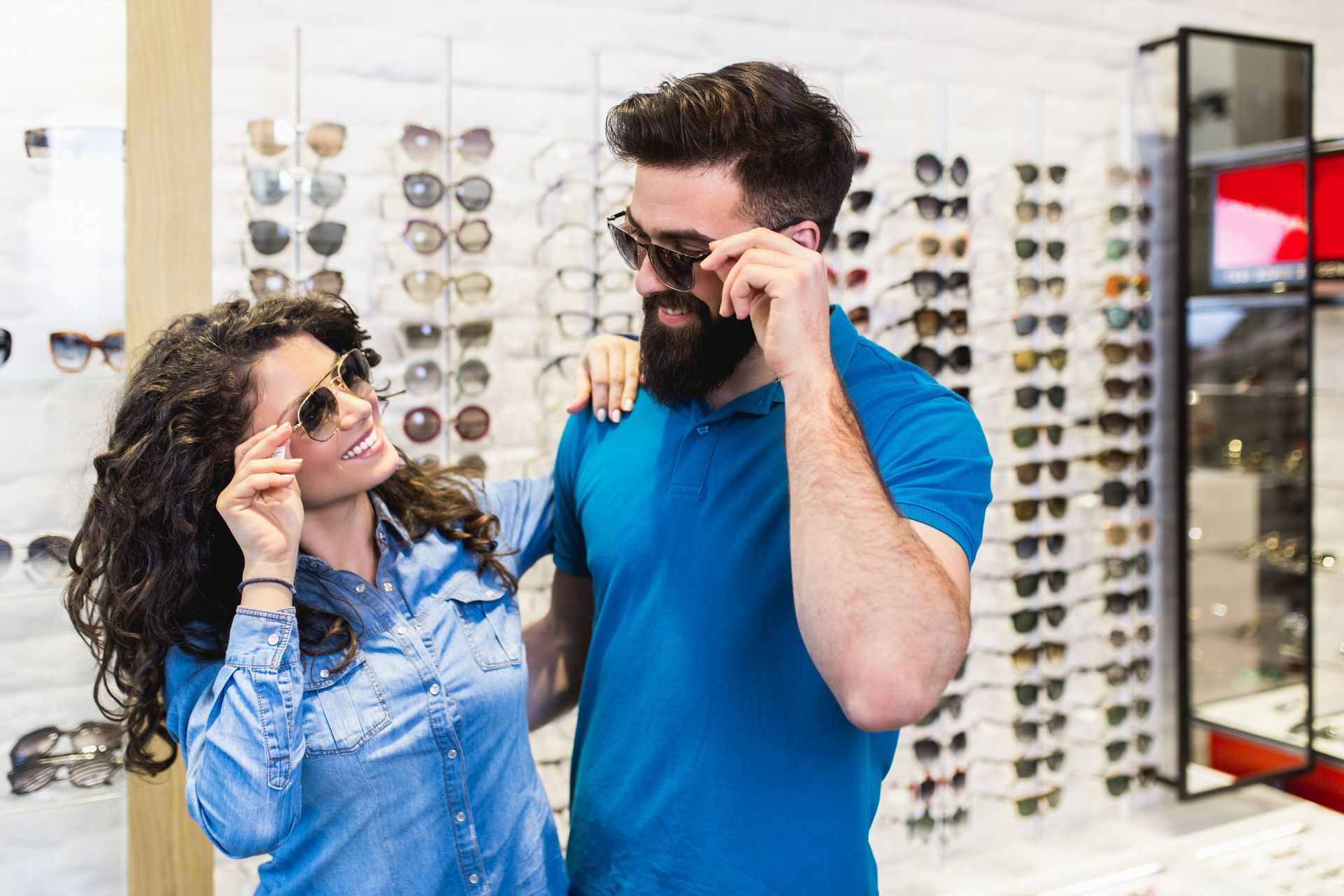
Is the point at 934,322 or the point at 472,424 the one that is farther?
the point at 934,322

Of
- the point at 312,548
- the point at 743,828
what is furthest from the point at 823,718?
the point at 312,548

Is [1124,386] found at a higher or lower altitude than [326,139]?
lower

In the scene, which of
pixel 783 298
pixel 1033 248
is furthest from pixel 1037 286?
pixel 783 298

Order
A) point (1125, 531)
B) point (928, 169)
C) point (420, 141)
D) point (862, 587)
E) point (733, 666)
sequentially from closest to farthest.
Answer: point (862, 587), point (733, 666), point (420, 141), point (928, 169), point (1125, 531)

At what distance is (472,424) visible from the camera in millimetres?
2670

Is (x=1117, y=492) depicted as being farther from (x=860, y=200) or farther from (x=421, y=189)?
(x=421, y=189)

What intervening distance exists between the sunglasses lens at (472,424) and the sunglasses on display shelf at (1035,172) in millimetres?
1890

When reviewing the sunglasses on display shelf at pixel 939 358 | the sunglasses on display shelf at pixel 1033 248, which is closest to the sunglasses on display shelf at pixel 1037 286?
the sunglasses on display shelf at pixel 1033 248

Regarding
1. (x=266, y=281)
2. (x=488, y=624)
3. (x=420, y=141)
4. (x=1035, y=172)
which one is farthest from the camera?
(x=1035, y=172)

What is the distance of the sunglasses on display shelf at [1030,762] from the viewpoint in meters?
3.39

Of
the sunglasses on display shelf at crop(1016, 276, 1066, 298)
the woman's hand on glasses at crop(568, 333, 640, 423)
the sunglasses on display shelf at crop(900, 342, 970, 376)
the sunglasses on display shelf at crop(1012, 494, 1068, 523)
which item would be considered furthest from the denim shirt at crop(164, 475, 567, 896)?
→ the sunglasses on display shelf at crop(1016, 276, 1066, 298)

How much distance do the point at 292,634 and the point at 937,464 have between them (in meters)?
0.89

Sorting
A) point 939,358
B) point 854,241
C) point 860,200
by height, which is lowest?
point 939,358

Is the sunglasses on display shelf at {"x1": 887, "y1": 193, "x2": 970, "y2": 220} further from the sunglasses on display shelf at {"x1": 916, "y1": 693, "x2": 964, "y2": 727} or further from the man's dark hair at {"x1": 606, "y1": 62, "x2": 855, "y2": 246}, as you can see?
the man's dark hair at {"x1": 606, "y1": 62, "x2": 855, "y2": 246}
